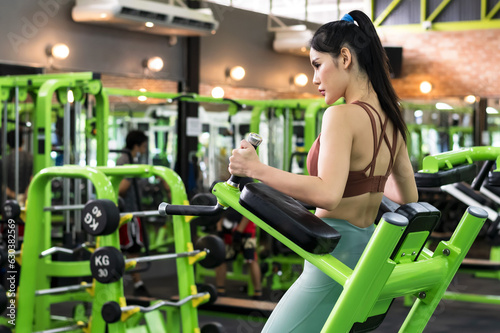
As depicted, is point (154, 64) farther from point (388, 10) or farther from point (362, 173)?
point (362, 173)

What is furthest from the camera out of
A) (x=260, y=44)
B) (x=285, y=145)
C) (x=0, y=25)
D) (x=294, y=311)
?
(x=260, y=44)

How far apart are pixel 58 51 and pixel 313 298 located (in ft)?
17.8

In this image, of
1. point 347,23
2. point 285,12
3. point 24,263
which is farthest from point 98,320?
point 285,12

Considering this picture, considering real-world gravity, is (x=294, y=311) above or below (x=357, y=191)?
below

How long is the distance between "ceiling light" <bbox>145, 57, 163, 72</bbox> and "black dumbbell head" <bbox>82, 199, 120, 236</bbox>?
417 cm

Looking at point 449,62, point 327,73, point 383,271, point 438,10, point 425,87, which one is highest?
point 438,10

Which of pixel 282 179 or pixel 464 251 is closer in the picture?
pixel 282 179

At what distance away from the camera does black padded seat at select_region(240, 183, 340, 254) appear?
163cm

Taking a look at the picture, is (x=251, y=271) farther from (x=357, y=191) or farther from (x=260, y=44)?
(x=357, y=191)

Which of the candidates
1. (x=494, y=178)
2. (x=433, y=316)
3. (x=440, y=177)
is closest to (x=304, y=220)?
(x=440, y=177)

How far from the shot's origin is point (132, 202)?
21.6 feet

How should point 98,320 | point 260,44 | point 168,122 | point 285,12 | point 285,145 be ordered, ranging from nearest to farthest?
point 98,320, point 285,145, point 168,122, point 260,44, point 285,12

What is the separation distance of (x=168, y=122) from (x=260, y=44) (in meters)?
1.78

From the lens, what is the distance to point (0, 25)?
6281mm
